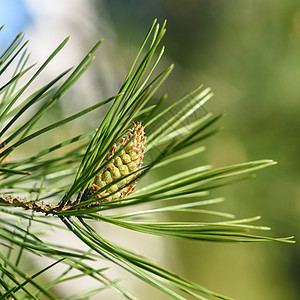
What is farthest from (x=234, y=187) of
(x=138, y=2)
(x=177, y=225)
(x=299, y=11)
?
(x=177, y=225)

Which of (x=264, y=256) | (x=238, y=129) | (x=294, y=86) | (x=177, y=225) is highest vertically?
(x=294, y=86)

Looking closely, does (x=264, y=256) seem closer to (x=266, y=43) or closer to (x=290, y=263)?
(x=290, y=263)

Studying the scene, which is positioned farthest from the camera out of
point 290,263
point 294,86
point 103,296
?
point 290,263

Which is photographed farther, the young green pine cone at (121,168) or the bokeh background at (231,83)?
the bokeh background at (231,83)

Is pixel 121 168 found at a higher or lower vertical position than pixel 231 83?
lower

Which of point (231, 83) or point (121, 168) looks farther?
point (231, 83)

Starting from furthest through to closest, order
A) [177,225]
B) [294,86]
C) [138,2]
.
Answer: [138,2] → [294,86] → [177,225]

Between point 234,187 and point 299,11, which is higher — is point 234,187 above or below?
below

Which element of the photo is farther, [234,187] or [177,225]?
[234,187]
